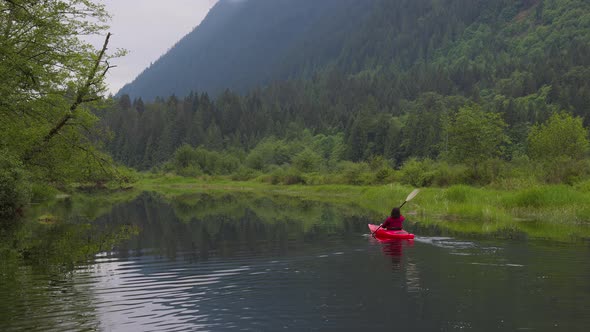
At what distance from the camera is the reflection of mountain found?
86.6 feet

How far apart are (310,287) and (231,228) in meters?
18.3

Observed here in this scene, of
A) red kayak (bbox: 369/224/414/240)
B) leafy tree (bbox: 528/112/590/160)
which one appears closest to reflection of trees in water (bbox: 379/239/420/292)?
red kayak (bbox: 369/224/414/240)

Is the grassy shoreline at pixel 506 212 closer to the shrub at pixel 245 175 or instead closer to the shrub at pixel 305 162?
the shrub at pixel 305 162

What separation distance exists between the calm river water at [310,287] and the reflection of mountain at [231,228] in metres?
0.34

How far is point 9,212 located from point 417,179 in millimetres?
39673

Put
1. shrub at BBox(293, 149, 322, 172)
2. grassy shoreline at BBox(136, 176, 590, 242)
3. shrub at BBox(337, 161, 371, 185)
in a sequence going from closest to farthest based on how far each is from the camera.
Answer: grassy shoreline at BBox(136, 176, 590, 242), shrub at BBox(337, 161, 371, 185), shrub at BBox(293, 149, 322, 172)

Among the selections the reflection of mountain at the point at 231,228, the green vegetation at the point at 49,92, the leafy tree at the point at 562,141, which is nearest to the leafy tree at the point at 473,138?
the leafy tree at the point at 562,141

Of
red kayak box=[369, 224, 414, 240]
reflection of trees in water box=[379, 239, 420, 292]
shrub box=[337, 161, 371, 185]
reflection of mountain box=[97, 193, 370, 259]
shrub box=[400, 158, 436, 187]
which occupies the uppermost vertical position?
shrub box=[337, 161, 371, 185]

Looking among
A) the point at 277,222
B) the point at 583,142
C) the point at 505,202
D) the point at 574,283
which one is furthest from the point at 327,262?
the point at 583,142

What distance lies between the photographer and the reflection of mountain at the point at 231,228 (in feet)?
86.6

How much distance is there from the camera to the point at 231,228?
3462cm

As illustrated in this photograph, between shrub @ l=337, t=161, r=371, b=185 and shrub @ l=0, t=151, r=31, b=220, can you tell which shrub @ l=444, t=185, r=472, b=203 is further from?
shrub @ l=0, t=151, r=31, b=220

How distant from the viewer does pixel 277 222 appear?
1486 inches

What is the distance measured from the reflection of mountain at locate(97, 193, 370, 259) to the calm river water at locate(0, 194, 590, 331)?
1.11 feet
